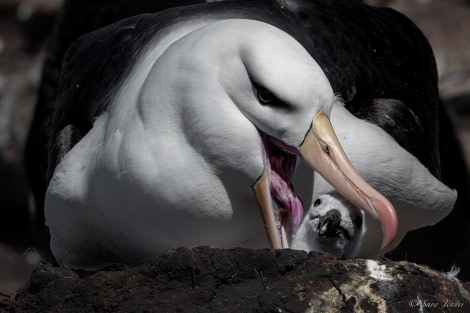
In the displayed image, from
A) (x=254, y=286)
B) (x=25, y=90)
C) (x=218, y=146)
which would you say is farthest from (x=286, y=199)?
(x=25, y=90)

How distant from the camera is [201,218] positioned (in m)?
5.45

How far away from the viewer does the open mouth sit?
5.36 meters

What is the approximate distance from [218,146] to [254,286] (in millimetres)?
683

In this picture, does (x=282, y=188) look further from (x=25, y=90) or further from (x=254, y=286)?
(x=25, y=90)

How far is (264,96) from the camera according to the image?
5203 mm

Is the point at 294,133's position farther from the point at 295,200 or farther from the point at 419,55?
the point at 419,55

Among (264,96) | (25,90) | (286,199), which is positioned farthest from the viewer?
(25,90)

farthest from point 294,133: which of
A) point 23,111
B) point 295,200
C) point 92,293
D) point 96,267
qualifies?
point 23,111

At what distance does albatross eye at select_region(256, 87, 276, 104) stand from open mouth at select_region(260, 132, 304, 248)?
0.17 m

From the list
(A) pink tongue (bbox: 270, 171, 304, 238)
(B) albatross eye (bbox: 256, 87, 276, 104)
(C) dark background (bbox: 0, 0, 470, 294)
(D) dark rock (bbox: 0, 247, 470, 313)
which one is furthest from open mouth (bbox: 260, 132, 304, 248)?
(C) dark background (bbox: 0, 0, 470, 294)

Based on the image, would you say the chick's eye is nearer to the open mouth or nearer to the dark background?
the open mouth

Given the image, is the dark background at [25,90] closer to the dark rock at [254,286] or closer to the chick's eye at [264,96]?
the chick's eye at [264,96]

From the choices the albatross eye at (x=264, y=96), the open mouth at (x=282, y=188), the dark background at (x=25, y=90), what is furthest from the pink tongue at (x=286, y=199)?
the dark background at (x=25, y=90)

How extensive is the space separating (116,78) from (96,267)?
3.21 feet
